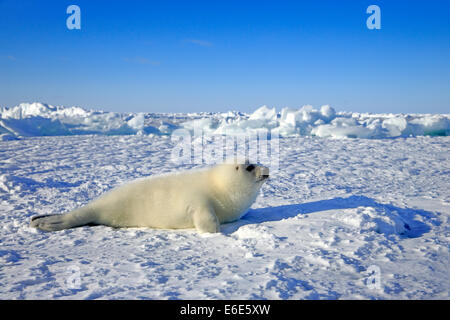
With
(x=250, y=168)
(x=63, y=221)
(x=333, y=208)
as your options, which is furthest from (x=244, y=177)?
(x=63, y=221)

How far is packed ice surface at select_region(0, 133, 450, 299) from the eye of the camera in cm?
182

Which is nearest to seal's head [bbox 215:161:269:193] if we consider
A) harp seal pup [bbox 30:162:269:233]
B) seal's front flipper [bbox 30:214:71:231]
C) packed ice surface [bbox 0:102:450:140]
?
harp seal pup [bbox 30:162:269:233]

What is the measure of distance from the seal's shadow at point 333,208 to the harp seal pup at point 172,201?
0.52 feet

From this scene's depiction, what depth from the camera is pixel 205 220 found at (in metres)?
2.94

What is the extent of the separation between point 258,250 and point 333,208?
1.23 m

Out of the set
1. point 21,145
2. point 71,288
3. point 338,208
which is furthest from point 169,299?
point 21,145

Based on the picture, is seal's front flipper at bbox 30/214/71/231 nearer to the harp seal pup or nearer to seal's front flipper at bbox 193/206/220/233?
the harp seal pup

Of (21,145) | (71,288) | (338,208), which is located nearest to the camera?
(71,288)

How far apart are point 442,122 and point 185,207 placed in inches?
631

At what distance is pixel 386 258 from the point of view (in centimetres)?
222

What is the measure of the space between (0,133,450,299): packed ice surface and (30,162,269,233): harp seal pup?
122 millimetres

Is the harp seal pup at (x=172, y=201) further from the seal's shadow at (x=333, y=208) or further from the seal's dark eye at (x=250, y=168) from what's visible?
the seal's shadow at (x=333, y=208)


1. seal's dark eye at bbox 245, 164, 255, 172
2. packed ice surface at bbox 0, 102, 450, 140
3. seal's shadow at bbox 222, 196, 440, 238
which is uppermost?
packed ice surface at bbox 0, 102, 450, 140
